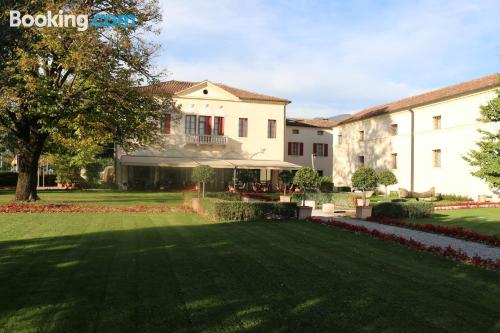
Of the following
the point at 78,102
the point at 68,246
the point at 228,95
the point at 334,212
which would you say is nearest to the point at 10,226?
the point at 68,246

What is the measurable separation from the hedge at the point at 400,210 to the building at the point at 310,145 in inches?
1131

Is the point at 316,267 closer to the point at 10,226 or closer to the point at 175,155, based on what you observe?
the point at 10,226

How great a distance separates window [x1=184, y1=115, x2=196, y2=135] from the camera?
37.1m

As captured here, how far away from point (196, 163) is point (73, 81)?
1702 cm

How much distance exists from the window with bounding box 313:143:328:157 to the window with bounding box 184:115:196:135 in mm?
15629

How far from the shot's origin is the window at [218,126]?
124 ft

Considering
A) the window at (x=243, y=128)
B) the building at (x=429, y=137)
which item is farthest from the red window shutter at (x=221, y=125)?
the building at (x=429, y=137)

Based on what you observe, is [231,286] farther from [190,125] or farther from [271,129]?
[271,129]

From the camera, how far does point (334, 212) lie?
18.8 meters

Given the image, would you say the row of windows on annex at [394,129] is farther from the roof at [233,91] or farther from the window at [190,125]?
the window at [190,125]

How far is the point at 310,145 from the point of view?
47000 mm

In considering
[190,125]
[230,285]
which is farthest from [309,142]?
[230,285]

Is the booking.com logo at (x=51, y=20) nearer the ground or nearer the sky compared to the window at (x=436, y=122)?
nearer the sky

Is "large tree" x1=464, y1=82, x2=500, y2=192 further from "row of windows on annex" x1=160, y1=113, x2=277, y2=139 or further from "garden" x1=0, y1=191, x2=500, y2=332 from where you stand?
"row of windows on annex" x1=160, y1=113, x2=277, y2=139
